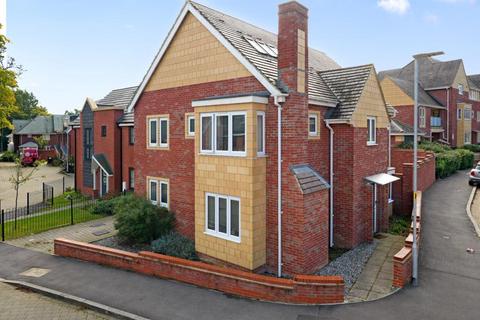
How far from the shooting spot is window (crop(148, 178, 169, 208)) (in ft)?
50.7

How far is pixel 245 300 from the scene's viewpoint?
9.23 metres

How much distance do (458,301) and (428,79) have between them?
43080 mm

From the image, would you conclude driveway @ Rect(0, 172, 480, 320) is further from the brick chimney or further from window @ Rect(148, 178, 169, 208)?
the brick chimney

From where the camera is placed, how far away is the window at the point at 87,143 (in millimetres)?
25344

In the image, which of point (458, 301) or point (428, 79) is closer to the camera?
point (458, 301)

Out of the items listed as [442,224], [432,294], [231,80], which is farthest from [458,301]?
[231,80]

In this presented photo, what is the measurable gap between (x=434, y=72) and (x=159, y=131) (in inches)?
1678

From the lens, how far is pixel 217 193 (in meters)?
11.7

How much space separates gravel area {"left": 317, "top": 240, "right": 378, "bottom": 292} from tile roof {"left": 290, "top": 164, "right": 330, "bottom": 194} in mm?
2688

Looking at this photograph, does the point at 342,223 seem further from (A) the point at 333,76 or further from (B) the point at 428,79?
(B) the point at 428,79

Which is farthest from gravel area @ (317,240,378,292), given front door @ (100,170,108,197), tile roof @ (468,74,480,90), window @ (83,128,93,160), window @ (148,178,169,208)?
tile roof @ (468,74,480,90)

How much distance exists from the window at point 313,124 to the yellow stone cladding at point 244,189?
8.38 feet

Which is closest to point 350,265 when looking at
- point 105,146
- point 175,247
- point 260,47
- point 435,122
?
point 175,247

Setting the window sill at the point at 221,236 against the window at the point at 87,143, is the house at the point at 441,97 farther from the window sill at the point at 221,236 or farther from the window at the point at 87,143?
the window sill at the point at 221,236
